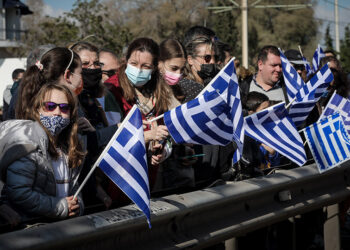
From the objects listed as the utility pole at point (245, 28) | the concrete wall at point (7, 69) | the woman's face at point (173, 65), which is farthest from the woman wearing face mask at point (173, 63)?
the concrete wall at point (7, 69)

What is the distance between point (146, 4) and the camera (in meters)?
57.8

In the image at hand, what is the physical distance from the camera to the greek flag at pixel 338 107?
681cm

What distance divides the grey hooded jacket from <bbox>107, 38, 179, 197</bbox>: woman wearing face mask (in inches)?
56.2

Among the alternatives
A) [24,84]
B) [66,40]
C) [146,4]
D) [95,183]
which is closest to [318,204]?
[95,183]

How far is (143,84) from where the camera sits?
5.36 meters

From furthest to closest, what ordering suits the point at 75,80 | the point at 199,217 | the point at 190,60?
1. the point at 190,60
2. the point at 75,80
3. the point at 199,217

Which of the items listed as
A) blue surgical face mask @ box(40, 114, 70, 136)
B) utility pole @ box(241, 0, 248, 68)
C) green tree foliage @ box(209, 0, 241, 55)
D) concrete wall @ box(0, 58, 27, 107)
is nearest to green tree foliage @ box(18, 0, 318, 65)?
green tree foliage @ box(209, 0, 241, 55)

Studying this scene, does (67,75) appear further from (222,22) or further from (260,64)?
(222,22)

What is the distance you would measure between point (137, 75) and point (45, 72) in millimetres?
899

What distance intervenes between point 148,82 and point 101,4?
80.1 feet

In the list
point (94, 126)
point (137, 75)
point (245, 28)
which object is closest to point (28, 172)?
point (94, 126)

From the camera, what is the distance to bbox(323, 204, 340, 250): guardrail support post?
19.8ft

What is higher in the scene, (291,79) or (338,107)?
(291,79)

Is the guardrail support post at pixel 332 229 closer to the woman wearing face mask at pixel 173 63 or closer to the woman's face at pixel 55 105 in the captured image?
the woman wearing face mask at pixel 173 63
